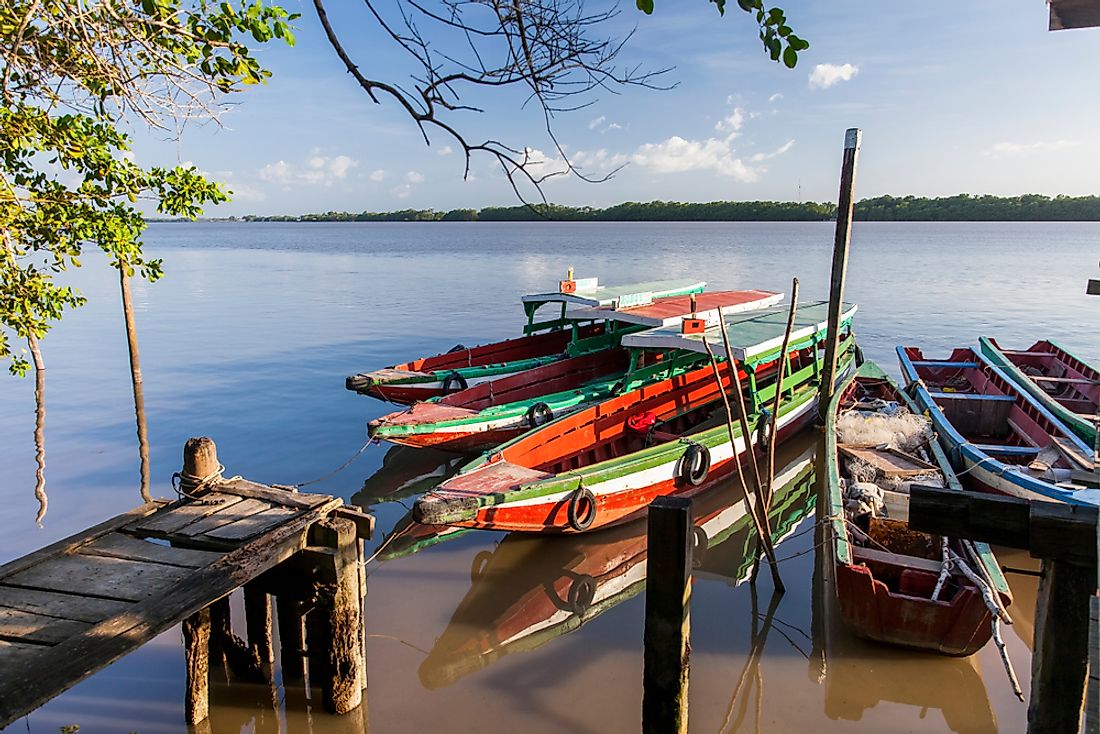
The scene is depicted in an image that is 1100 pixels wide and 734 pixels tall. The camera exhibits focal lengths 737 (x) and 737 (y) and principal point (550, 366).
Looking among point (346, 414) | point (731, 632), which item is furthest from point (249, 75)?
point (346, 414)

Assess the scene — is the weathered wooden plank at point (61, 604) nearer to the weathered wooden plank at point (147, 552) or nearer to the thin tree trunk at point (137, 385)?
the weathered wooden plank at point (147, 552)

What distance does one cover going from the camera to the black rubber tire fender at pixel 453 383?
12.5m

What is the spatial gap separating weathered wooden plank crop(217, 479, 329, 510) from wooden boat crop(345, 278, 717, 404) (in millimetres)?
6265

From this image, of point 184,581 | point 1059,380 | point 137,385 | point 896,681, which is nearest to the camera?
point 184,581

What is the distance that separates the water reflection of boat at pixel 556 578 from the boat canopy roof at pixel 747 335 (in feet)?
6.45

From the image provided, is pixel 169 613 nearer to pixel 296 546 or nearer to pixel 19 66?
pixel 296 546

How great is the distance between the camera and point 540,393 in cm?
1208

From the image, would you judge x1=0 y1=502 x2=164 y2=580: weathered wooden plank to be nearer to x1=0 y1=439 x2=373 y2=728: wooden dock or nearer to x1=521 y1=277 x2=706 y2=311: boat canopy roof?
x1=0 y1=439 x2=373 y2=728: wooden dock

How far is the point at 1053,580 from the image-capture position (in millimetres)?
3293

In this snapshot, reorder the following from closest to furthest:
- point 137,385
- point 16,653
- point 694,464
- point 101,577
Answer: point 16,653, point 101,577, point 694,464, point 137,385

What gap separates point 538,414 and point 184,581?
22.3ft

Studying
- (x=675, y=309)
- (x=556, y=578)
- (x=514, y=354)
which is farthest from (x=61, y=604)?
(x=514, y=354)

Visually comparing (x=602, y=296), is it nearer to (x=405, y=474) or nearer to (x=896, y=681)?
(x=405, y=474)

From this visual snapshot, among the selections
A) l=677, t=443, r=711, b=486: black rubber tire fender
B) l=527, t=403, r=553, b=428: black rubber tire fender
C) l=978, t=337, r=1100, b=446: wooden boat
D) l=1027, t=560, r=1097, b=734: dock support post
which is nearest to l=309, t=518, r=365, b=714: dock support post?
l=1027, t=560, r=1097, b=734: dock support post
